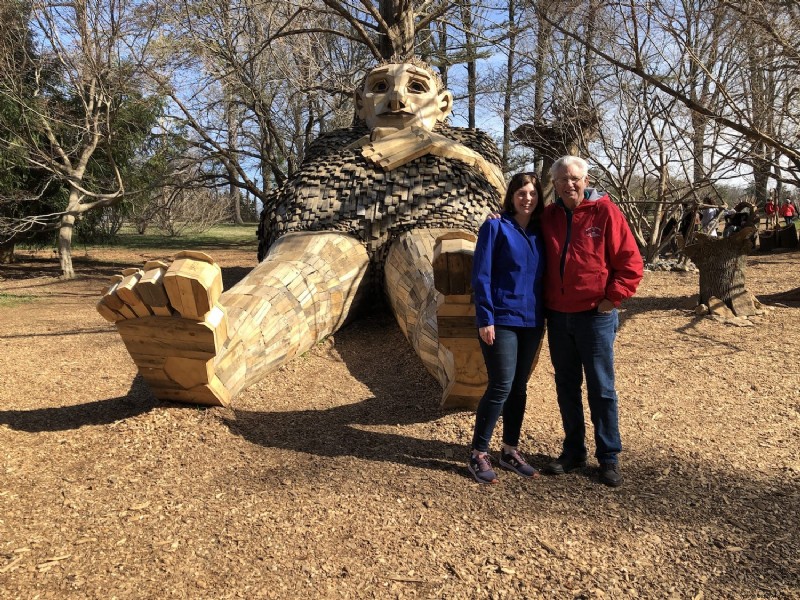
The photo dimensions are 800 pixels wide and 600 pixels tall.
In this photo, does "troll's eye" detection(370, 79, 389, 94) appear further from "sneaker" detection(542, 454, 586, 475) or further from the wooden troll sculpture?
"sneaker" detection(542, 454, 586, 475)

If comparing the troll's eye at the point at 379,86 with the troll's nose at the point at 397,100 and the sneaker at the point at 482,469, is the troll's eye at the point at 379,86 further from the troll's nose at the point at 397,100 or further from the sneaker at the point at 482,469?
the sneaker at the point at 482,469

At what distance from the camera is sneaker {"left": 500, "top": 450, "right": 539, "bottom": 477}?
7.84 feet

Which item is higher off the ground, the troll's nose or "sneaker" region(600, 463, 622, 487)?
the troll's nose

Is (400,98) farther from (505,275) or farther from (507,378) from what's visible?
(507,378)

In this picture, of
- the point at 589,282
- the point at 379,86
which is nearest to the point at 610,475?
the point at 589,282

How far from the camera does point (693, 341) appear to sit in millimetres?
4469

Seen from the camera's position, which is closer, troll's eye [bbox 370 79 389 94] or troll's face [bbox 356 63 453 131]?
troll's face [bbox 356 63 453 131]

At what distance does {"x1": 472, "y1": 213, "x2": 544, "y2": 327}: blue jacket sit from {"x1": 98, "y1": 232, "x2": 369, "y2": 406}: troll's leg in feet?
3.55

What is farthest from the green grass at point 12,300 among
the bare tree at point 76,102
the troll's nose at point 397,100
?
the troll's nose at point 397,100

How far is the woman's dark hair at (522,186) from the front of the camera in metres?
2.33

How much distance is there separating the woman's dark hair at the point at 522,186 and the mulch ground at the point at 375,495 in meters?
1.05

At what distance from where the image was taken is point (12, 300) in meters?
6.83

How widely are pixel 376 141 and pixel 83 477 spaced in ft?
10.1

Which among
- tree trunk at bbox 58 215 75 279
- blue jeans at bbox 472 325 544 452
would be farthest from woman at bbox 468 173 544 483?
tree trunk at bbox 58 215 75 279
